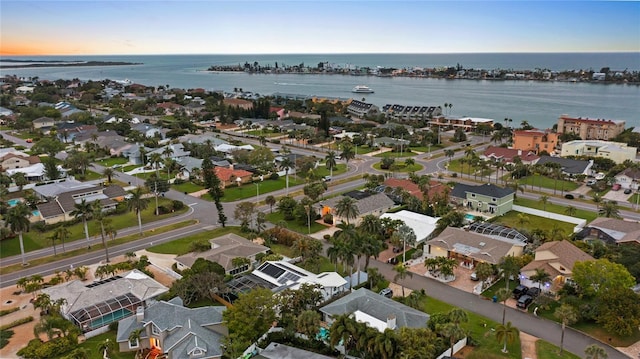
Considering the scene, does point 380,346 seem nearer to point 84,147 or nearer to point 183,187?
point 183,187

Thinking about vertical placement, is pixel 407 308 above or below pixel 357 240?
below

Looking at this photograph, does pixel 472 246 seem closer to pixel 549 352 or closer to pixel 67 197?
pixel 549 352

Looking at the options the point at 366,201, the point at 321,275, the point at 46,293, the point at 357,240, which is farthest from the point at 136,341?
the point at 366,201

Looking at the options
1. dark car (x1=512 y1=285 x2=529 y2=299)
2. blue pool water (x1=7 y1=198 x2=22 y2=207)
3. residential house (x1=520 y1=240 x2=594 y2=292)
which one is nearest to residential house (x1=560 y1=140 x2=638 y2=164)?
residential house (x1=520 y1=240 x2=594 y2=292)

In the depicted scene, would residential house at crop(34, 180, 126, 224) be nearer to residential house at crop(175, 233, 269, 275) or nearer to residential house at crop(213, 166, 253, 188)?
residential house at crop(213, 166, 253, 188)

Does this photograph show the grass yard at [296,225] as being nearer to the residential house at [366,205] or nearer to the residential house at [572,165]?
the residential house at [366,205]

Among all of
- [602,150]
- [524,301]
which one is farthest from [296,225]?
[602,150]

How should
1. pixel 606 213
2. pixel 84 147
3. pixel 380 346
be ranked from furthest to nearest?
pixel 84 147 → pixel 606 213 → pixel 380 346
